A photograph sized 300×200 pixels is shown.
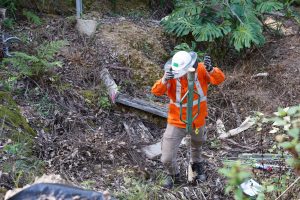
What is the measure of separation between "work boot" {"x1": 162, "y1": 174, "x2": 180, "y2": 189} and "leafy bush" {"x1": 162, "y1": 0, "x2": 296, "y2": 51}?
286 centimetres

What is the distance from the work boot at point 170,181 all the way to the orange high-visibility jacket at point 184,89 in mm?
639

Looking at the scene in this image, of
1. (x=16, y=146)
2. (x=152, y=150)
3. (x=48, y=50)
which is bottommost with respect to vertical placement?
(x=152, y=150)

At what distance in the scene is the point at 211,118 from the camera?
6629mm

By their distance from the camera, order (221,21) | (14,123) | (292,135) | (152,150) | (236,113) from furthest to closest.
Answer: (221,21) → (236,113) → (152,150) → (14,123) → (292,135)

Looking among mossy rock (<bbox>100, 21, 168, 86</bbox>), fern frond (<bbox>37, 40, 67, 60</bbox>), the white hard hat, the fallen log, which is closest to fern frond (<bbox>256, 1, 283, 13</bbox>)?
mossy rock (<bbox>100, 21, 168, 86</bbox>)

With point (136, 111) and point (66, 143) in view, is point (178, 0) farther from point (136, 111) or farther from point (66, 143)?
point (66, 143)

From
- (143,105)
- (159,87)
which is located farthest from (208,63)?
(143,105)

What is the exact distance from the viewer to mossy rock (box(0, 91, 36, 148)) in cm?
489

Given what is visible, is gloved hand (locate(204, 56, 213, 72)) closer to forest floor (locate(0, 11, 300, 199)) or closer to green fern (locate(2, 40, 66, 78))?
forest floor (locate(0, 11, 300, 199))

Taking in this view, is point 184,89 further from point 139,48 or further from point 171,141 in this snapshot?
point 139,48

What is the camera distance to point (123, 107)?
6426 millimetres

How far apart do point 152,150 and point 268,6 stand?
346cm

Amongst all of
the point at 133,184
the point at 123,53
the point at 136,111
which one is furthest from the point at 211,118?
the point at 133,184

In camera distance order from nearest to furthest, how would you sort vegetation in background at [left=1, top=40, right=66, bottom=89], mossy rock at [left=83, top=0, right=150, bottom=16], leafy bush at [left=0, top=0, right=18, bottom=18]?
vegetation in background at [left=1, top=40, right=66, bottom=89]
leafy bush at [left=0, top=0, right=18, bottom=18]
mossy rock at [left=83, top=0, right=150, bottom=16]
